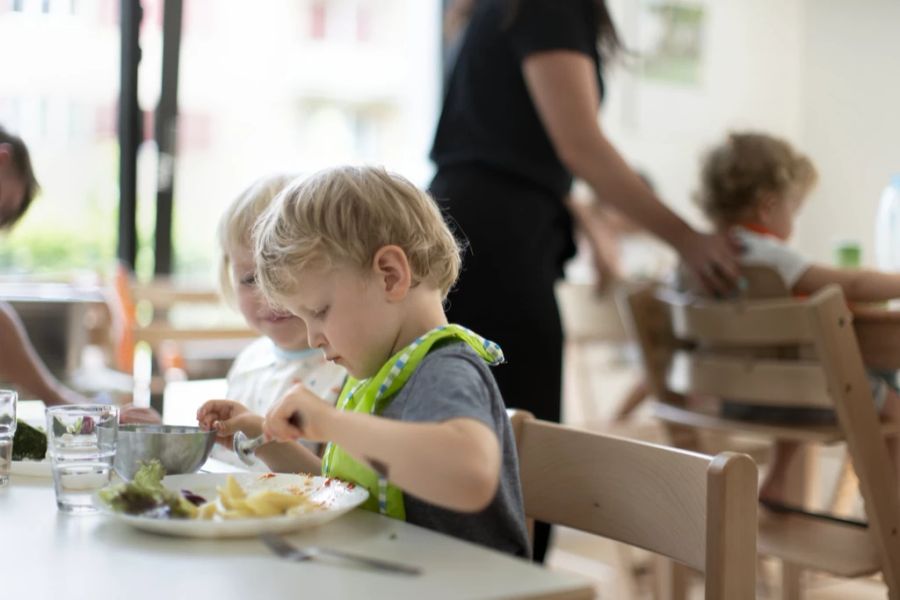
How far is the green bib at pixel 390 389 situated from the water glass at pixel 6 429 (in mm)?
292

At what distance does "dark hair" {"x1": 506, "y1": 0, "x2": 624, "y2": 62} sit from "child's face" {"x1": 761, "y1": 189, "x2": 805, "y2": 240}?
0.70 metres

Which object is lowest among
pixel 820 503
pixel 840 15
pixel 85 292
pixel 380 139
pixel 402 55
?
pixel 820 503

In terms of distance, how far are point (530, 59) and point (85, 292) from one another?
187 cm

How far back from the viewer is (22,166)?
1450 mm

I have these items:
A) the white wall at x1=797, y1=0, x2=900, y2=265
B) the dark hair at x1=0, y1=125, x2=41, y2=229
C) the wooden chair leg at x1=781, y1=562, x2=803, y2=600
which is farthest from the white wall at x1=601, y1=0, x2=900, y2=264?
the dark hair at x1=0, y1=125, x2=41, y2=229

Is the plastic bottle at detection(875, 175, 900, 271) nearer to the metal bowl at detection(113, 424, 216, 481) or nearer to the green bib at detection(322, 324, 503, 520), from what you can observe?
the green bib at detection(322, 324, 503, 520)

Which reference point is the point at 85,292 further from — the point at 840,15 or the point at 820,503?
the point at 840,15

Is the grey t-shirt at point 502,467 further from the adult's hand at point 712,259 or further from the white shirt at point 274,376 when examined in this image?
the adult's hand at point 712,259

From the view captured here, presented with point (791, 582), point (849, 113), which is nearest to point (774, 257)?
point (791, 582)

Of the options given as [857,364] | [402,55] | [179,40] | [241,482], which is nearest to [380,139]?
[402,55]

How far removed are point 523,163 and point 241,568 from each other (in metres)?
1.14

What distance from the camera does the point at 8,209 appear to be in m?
1.48

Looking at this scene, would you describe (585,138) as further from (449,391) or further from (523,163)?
(449,391)

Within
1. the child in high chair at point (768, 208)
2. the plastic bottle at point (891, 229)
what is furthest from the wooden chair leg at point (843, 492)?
the plastic bottle at point (891, 229)
